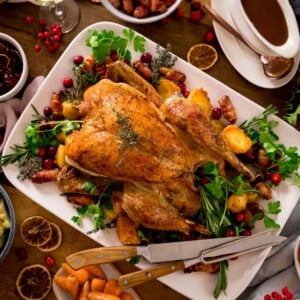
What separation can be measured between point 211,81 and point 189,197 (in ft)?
1.55

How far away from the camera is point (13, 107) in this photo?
2.79 m

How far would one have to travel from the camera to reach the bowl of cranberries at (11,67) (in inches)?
107

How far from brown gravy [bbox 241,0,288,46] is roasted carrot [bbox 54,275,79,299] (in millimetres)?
1223

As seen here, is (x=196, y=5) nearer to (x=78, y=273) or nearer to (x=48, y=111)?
(x=48, y=111)

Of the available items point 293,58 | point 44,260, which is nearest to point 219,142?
point 293,58

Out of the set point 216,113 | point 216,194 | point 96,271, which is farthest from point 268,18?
point 96,271

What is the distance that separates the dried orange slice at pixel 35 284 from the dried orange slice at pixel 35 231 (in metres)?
0.12

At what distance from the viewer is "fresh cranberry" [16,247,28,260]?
280 cm

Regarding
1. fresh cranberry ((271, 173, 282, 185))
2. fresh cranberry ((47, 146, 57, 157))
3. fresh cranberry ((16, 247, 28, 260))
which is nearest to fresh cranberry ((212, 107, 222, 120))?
fresh cranberry ((271, 173, 282, 185))

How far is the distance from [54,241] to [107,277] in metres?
0.26

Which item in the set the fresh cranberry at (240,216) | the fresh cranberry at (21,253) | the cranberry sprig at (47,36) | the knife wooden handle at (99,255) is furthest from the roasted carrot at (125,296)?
the cranberry sprig at (47,36)

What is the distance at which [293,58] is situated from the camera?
107 inches

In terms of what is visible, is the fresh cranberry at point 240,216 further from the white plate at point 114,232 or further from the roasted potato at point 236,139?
the roasted potato at point 236,139

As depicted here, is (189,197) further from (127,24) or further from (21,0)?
(21,0)
